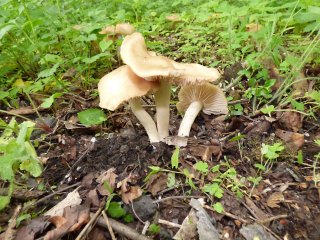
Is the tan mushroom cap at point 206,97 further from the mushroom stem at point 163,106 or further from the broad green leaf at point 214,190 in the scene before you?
the broad green leaf at point 214,190

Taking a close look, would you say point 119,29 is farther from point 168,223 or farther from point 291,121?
point 168,223

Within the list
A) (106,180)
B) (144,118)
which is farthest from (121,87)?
(106,180)

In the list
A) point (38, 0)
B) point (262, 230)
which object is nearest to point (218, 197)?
point (262, 230)

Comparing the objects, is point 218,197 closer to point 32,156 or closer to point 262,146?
point 262,146

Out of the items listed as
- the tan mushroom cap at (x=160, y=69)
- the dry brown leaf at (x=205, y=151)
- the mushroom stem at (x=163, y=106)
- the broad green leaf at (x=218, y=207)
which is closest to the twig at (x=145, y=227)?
the broad green leaf at (x=218, y=207)

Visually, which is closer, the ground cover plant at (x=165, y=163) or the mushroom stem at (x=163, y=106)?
the ground cover plant at (x=165, y=163)

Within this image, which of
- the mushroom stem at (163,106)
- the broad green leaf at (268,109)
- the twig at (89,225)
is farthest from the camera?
the broad green leaf at (268,109)
